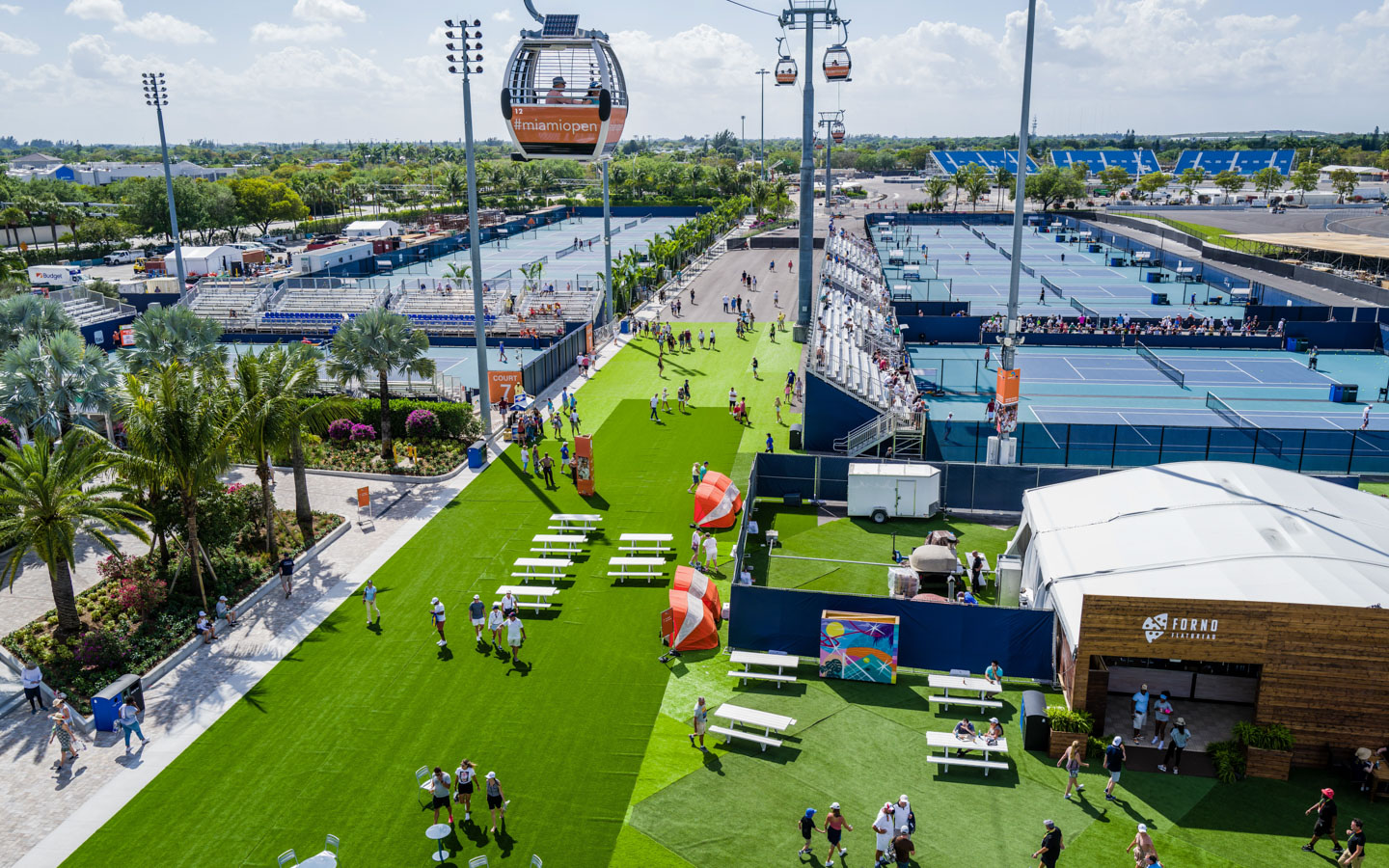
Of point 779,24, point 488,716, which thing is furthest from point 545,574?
point 779,24

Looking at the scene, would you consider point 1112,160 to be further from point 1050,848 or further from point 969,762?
point 1050,848

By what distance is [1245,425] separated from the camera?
3744 cm

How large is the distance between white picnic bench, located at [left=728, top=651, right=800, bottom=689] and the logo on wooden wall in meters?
6.86

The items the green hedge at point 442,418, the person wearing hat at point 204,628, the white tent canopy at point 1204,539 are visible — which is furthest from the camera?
the green hedge at point 442,418

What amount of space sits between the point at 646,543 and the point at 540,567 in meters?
3.05

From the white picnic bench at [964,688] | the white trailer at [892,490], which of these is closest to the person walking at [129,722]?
the white picnic bench at [964,688]

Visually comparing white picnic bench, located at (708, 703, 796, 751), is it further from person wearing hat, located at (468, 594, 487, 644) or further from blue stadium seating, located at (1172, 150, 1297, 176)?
blue stadium seating, located at (1172, 150, 1297, 176)

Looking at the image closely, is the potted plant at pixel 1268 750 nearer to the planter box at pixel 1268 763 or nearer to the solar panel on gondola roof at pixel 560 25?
the planter box at pixel 1268 763

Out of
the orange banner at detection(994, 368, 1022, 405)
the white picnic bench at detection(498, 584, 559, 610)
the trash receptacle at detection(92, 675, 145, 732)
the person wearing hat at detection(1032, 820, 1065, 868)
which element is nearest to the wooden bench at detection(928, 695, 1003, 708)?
the person wearing hat at detection(1032, 820, 1065, 868)

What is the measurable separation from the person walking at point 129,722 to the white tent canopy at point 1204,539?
58.6 ft

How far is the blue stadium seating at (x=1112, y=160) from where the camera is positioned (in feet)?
592

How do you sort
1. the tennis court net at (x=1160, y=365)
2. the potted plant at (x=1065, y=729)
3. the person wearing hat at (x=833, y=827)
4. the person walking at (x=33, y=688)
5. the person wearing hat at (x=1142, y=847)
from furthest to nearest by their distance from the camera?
the tennis court net at (x=1160, y=365)
the person walking at (x=33, y=688)
the potted plant at (x=1065, y=729)
the person wearing hat at (x=833, y=827)
the person wearing hat at (x=1142, y=847)

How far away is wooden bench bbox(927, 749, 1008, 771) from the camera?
16.6 metres

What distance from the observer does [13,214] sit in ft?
300
